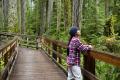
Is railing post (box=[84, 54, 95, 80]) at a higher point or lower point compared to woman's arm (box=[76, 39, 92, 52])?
lower

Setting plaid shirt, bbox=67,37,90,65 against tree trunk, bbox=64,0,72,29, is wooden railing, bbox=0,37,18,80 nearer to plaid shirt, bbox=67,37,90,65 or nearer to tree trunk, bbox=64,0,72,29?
plaid shirt, bbox=67,37,90,65

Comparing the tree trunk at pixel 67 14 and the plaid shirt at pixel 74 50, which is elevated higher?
the tree trunk at pixel 67 14

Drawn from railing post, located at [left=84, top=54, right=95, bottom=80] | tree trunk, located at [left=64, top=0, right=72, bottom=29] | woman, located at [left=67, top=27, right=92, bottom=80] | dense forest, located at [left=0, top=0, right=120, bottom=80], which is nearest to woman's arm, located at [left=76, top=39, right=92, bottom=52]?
woman, located at [left=67, top=27, right=92, bottom=80]

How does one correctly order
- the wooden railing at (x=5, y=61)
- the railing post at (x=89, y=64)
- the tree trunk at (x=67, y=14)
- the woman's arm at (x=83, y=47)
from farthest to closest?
the tree trunk at (x=67, y=14)
the wooden railing at (x=5, y=61)
the woman's arm at (x=83, y=47)
the railing post at (x=89, y=64)

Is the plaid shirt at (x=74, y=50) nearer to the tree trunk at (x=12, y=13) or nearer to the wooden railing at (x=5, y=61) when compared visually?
the wooden railing at (x=5, y=61)

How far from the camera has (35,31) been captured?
1911 inches

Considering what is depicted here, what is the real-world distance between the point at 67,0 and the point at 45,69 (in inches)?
753

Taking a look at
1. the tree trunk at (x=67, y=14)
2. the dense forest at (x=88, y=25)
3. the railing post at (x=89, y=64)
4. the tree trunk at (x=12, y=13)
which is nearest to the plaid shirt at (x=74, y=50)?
the railing post at (x=89, y=64)

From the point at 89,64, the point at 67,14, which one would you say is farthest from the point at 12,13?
the point at 89,64

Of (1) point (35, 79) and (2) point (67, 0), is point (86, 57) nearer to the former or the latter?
(1) point (35, 79)

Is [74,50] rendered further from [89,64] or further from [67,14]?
[67,14]

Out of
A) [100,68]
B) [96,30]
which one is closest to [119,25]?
[96,30]

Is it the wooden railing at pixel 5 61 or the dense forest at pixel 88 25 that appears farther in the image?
the dense forest at pixel 88 25

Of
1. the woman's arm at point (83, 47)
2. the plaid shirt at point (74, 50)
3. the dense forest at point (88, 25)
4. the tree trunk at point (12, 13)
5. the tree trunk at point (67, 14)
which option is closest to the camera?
the woman's arm at point (83, 47)
